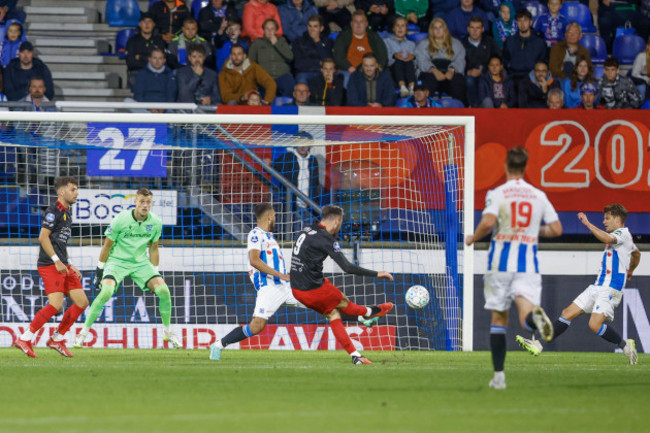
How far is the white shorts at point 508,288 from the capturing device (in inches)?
319

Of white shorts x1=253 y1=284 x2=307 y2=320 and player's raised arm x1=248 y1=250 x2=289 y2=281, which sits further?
player's raised arm x1=248 y1=250 x2=289 y2=281

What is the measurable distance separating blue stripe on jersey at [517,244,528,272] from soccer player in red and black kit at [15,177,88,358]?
5219mm

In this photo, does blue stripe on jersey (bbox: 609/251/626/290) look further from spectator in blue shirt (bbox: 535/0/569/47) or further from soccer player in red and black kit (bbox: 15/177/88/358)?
spectator in blue shirt (bbox: 535/0/569/47)

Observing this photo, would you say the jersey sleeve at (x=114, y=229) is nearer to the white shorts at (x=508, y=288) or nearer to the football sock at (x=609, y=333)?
the white shorts at (x=508, y=288)

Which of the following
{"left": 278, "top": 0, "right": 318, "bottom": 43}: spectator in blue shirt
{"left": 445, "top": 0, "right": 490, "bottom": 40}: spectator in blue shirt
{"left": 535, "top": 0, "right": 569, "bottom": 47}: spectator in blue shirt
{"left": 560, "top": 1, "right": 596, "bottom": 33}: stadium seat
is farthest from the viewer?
{"left": 560, "top": 1, "right": 596, "bottom": 33}: stadium seat

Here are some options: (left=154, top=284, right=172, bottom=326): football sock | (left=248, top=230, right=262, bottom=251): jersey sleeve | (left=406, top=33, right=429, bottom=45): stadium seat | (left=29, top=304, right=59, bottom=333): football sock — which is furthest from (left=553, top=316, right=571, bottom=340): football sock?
(left=406, top=33, right=429, bottom=45): stadium seat

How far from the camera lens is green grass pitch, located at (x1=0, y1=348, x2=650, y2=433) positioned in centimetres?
630

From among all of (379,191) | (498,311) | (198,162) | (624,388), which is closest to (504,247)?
(498,311)

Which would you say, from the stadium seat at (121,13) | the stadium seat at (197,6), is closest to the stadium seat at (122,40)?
the stadium seat at (121,13)

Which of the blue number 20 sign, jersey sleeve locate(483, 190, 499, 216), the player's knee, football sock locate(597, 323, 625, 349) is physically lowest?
football sock locate(597, 323, 625, 349)

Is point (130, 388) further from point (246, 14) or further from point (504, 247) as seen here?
point (246, 14)

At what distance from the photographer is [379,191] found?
14383mm

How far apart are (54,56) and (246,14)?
3.32m

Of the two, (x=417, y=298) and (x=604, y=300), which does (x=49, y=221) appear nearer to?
(x=417, y=298)
